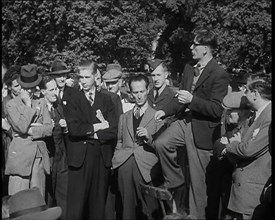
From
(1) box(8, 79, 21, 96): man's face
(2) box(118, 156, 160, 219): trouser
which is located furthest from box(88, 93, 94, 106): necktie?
(1) box(8, 79, 21, 96): man's face

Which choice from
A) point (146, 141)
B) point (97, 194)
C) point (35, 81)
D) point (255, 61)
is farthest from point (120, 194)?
point (255, 61)

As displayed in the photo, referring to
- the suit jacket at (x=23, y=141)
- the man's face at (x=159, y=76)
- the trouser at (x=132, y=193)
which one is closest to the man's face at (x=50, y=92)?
the suit jacket at (x=23, y=141)

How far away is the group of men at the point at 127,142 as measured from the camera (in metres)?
5.28

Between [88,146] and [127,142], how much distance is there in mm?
415

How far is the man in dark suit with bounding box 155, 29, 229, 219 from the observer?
5.25 meters

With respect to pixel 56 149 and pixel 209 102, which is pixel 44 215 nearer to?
pixel 209 102

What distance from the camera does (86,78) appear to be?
5.62 meters

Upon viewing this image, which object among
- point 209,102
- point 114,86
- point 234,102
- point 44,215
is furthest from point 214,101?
point 114,86

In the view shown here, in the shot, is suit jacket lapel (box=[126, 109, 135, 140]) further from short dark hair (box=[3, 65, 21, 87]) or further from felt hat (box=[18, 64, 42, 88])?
short dark hair (box=[3, 65, 21, 87])

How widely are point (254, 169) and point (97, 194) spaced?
5.97 ft

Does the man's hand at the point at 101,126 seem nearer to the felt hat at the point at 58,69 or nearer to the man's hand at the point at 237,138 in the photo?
the man's hand at the point at 237,138

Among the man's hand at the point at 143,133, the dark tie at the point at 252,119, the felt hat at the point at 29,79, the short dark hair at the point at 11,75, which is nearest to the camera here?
the dark tie at the point at 252,119

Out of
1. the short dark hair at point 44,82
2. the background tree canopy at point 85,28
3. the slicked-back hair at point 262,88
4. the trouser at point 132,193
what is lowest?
the trouser at point 132,193

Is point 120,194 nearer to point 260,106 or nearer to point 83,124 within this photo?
point 83,124
